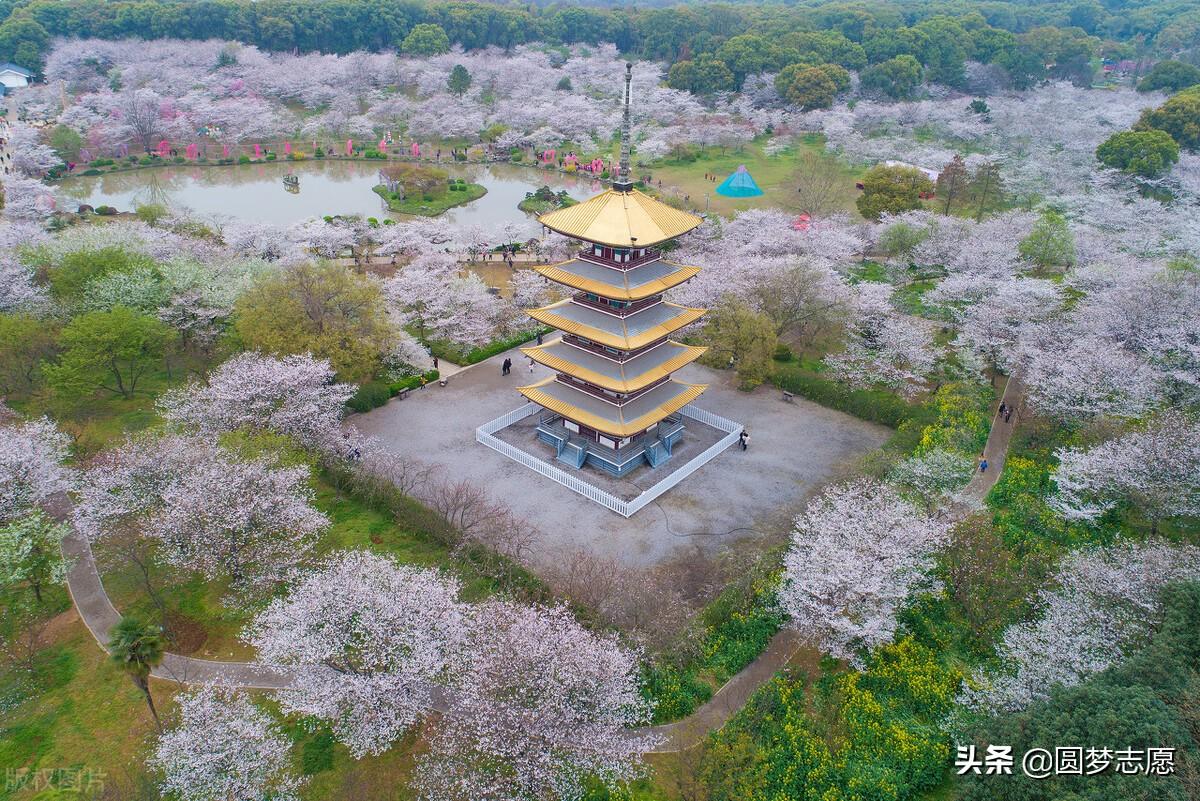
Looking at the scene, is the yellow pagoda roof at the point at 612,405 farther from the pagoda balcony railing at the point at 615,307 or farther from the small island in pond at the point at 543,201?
the small island in pond at the point at 543,201

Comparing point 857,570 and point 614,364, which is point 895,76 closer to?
point 614,364

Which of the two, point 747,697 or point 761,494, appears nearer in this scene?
point 747,697

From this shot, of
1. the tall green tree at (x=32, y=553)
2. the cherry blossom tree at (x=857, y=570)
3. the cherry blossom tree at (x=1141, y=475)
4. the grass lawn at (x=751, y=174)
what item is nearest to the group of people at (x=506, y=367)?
the cherry blossom tree at (x=857, y=570)

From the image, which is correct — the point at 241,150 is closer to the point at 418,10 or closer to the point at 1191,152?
the point at 418,10

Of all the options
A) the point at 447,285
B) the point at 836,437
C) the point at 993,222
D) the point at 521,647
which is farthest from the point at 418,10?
the point at 521,647

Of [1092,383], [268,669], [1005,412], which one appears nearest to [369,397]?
[268,669]

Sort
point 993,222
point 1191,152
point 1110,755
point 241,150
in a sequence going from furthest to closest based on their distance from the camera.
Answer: point 241,150, point 1191,152, point 993,222, point 1110,755
